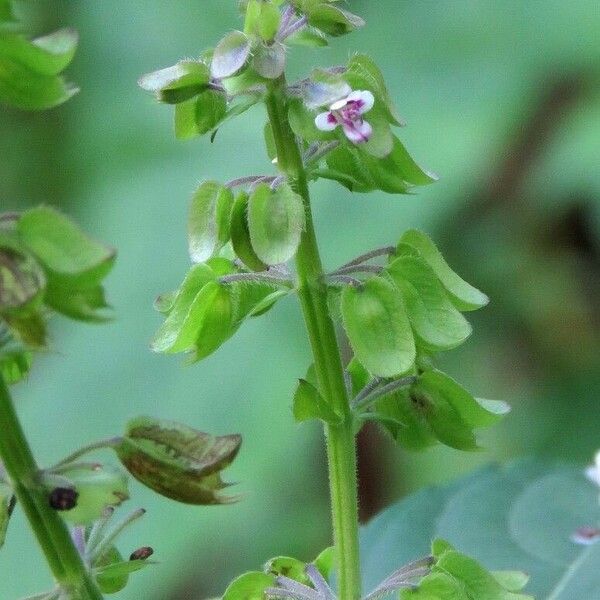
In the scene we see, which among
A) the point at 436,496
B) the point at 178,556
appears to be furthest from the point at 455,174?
the point at 436,496

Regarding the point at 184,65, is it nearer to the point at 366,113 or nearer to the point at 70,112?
the point at 366,113

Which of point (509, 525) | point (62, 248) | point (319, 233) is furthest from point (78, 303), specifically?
point (319, 233)

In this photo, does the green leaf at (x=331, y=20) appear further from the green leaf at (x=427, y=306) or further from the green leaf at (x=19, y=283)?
the green leaf at (x=19, y=283)

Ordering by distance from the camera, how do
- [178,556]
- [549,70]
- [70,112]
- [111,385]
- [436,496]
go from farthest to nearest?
[70,112] → [549,70] → [111,385] → [178,556] → [436,496]

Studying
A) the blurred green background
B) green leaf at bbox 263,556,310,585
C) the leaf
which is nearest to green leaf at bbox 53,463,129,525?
green leaf at bbox 263,556,310,585

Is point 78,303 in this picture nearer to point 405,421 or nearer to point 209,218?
point 209,218

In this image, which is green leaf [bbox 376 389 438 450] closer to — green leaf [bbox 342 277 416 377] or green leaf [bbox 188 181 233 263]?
green leaf [bbox 342 277 416 377]
